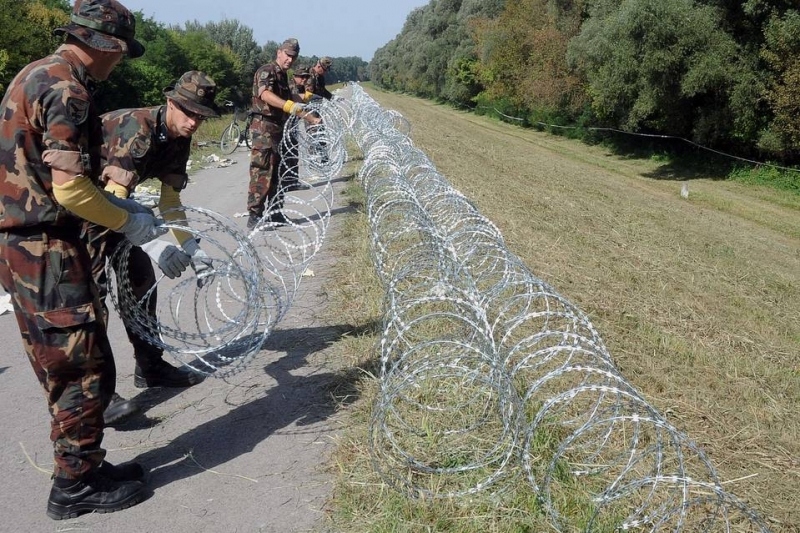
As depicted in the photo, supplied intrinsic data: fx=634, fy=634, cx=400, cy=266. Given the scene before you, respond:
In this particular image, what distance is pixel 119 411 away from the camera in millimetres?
4141

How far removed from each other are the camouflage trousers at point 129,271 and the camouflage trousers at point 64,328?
0.86m

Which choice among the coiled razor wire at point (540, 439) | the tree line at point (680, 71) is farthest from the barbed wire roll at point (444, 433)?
the tree line at point (680, 71)

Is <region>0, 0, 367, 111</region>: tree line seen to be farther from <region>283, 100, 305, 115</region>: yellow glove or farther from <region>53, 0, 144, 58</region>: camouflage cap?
<region>53, 0, 144, 58</region>: camouflage cap

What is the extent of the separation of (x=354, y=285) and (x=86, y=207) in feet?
13.2

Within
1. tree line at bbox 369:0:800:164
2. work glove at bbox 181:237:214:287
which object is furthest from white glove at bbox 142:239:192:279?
tree line at bbox 369:0:800:164

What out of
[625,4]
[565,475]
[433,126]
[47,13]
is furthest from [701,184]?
[47,13]

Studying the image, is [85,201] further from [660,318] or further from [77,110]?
[660,318]

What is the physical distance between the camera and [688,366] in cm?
515

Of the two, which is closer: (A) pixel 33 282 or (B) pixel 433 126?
(A) pixel 33 282

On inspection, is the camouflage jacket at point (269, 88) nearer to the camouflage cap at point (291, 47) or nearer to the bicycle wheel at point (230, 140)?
the camouflage cap at point (291, 47)

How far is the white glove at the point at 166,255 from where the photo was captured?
3666 mm

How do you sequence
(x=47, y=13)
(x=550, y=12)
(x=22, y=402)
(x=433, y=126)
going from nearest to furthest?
(x=22, y=402)
(x=47, y=13)
(x=433, y=126)
(x=550, y=12)

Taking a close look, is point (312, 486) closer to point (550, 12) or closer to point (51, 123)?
point (51, 123)

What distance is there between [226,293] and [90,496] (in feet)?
8.21
